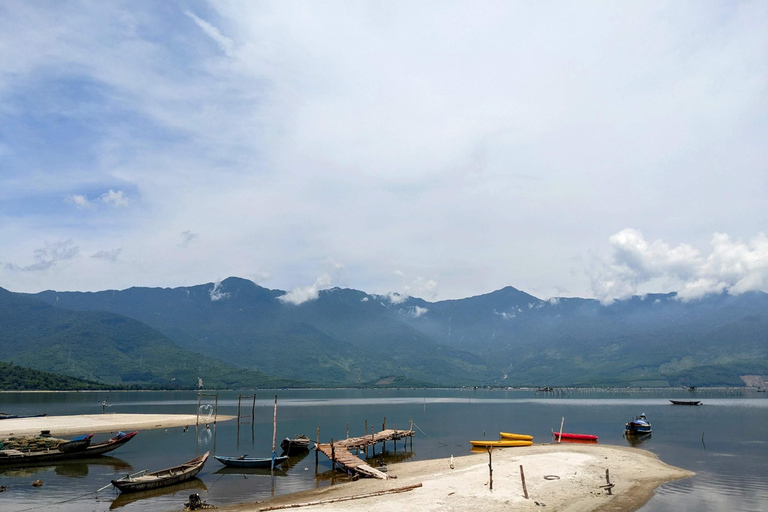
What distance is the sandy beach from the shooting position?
36844mm

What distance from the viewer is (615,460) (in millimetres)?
56031

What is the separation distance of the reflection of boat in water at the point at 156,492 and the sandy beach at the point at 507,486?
9.26m

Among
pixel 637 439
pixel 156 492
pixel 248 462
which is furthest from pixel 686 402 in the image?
pixel 156 492

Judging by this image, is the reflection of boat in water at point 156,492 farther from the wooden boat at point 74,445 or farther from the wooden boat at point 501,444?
the wooden boat at point 501,444

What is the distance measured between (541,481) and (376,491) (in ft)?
46.2

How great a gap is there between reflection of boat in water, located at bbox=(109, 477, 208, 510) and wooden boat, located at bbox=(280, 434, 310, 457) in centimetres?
1476

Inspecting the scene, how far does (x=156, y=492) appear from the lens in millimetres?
46031

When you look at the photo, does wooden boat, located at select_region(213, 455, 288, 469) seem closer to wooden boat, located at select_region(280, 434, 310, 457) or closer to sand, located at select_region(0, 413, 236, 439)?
wooden boat, located at select_region(280, 434, 310, 457)

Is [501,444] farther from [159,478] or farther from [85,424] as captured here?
[85,424]

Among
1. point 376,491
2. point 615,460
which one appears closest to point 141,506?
point 376,491

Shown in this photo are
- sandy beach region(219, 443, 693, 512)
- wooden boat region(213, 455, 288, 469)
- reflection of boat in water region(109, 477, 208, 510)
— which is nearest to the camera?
sandy beach region(219, 443, 693, 512)

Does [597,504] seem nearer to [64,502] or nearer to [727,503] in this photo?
[727,503]

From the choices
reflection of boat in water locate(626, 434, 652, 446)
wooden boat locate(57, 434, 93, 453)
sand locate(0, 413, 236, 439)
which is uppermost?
wooden boat locate(57, 434, 93, 453)

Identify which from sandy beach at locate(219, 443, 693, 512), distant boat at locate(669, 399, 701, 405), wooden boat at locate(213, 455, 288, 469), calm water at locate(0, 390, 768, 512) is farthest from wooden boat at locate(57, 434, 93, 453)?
distant boat at locate(669, 399, 701, 405)
